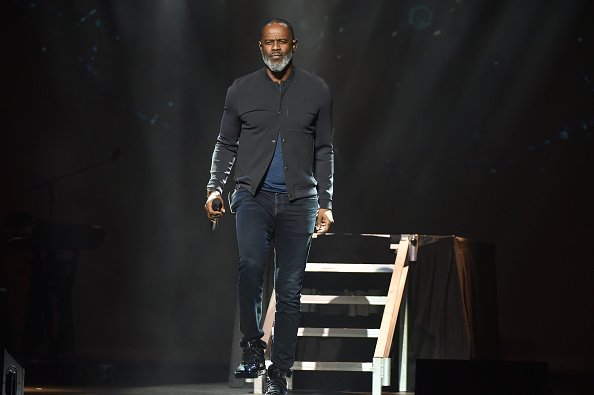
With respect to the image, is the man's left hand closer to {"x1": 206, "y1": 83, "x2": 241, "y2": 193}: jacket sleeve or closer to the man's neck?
{"x1": 206, "y1": 83, "x2": 241, "y2": 193}: jacket sleeve

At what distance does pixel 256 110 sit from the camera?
4.10 metres

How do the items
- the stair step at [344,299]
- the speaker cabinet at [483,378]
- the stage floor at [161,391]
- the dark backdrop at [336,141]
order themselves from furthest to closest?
the dark backdrop at [336,141], the stair step at [344,299], the stage floor at [161,391], the speaker cabinet at [483,378]

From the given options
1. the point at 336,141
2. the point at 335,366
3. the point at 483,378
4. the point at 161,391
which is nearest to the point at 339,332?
the point at 335,366

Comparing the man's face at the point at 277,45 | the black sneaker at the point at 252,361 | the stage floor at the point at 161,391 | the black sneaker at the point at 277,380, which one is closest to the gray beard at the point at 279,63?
the man's face at the point at 277,45

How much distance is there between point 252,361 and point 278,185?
697mm

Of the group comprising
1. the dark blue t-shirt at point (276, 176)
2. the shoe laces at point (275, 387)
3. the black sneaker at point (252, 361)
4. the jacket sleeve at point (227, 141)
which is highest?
the jacket sleeve at point (227, 141)

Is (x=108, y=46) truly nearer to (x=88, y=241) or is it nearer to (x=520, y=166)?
(x=88, y=241)

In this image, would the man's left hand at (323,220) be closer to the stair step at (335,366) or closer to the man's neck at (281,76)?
the man's neck at (281,76)

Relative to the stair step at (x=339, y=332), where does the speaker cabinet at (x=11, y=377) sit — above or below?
below

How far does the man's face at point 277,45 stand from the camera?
404cm

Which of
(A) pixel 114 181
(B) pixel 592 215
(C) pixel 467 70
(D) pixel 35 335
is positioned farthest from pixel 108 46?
(B) pixel 592 215

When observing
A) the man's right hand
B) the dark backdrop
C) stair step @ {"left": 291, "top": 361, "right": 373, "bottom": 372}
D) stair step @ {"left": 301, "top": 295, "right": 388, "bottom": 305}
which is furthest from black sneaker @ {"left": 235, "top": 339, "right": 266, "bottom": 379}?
the dark backdrop

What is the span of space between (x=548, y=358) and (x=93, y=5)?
4301 mm

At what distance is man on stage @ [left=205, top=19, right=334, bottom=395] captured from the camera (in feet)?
13.1
